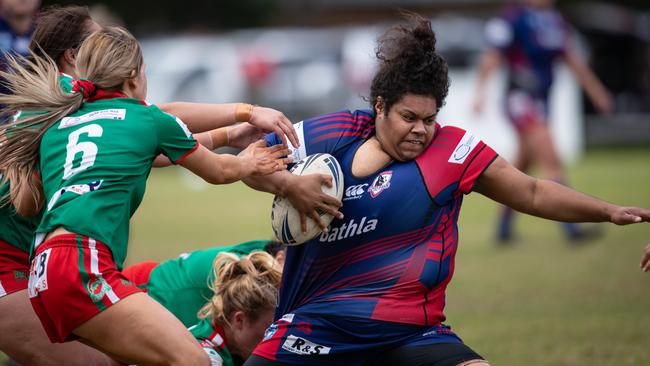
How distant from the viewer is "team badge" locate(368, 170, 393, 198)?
→ 3.87 metres

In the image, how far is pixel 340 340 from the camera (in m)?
3.81

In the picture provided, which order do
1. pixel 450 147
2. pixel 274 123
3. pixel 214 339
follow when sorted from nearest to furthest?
pixel 450 147
pixel 274 123
pixel 214 339

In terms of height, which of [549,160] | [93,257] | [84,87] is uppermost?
[84,87]

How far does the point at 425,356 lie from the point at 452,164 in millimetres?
791

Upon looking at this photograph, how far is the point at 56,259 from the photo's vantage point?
137 inches

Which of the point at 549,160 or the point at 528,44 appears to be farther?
the point at 528,44

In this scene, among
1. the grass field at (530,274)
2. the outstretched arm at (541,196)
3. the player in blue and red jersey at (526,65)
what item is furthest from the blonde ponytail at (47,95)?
the player in blue and red jersey at (526,65)

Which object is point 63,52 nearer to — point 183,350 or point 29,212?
point 29,212

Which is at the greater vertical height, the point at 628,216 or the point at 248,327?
the point at 628,216

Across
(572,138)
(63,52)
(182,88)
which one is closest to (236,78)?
(182,88)

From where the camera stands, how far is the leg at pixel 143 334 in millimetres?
3506

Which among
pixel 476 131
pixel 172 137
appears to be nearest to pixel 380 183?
pixel 172 137

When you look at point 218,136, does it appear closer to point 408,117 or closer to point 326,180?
point 326,180

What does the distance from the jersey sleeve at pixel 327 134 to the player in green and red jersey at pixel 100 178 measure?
5.6 inches
